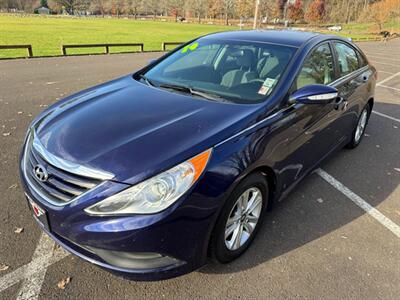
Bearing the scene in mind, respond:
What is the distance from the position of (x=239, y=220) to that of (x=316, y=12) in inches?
4488

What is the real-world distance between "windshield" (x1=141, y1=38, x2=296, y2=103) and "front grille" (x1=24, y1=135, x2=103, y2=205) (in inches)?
52.2

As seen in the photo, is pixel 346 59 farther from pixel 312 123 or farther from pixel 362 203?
pixel 362 203

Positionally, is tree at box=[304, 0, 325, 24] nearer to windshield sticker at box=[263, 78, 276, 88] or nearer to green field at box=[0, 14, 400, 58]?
green field at box=[0, 14, 400, 58]

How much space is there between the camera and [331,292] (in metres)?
2.36

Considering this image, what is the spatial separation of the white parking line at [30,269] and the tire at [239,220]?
1250 millimetres

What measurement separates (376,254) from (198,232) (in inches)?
67.6

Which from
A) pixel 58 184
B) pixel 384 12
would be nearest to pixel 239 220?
pixel 58 184

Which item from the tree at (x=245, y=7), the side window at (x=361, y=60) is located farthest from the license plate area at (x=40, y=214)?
the tree at (x=245, y=7)

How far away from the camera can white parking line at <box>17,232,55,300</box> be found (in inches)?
87.7

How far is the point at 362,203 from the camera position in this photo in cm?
355

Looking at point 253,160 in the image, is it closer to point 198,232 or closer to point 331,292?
point 198,232

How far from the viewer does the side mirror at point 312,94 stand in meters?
2.77

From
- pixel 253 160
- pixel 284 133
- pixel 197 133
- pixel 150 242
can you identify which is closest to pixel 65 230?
pixel 150 242

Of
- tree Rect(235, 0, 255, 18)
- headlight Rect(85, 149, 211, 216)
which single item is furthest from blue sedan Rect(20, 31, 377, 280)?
tree Rect(235, 0, 255, 18)
